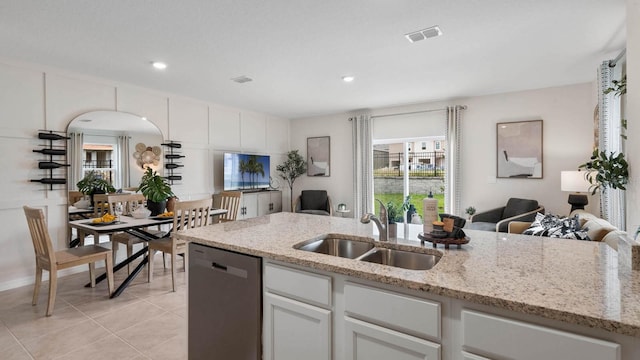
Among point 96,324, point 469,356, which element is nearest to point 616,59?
point 469,356

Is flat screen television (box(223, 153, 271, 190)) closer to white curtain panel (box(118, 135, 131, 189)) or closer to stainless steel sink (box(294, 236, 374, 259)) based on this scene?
white curtain panel (box(118, 135, 131, 189))

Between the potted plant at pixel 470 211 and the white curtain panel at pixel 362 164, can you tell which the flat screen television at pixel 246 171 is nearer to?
the white curtain panel at pixel 362 164

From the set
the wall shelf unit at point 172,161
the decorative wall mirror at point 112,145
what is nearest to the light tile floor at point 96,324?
the decorative wall mirror at point 112,145

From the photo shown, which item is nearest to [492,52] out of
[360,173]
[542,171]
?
[542,171]

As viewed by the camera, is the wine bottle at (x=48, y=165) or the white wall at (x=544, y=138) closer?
the wine bottle at (x=48, y=165)

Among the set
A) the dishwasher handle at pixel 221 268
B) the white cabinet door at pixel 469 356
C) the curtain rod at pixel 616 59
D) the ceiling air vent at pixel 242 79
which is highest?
the ceiling air vent at pixel 242 79

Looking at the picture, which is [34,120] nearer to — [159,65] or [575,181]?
[159,65]

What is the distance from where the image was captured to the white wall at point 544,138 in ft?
15.0

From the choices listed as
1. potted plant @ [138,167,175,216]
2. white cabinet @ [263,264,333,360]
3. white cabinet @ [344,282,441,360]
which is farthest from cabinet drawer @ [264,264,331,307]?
potted plant @ [138,167,175,216]

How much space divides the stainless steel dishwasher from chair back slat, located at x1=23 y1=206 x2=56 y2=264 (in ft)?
6.12

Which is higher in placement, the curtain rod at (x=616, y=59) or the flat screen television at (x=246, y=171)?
the curtain rod at (x=616, y=59)

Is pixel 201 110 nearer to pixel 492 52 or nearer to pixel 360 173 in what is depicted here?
pixel 360 173

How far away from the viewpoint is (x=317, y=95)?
5.14 metres

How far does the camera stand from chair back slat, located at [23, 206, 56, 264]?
280 cm
